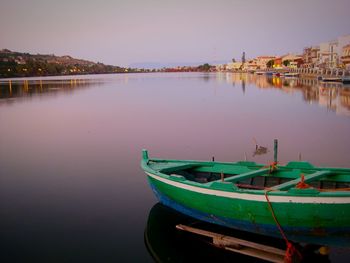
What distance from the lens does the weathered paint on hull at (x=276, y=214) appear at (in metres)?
5.68

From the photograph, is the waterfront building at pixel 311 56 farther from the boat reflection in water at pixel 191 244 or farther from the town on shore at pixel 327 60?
the boat reflection in water at pixel 191 244

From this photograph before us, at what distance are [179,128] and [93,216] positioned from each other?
12072mm

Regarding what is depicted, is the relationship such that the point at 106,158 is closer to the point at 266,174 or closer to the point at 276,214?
the point at 266,174

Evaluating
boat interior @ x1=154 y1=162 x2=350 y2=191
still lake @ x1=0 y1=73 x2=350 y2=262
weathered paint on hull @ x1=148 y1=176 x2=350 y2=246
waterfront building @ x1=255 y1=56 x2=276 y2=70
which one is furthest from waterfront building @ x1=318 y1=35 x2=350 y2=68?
weathered paint on hull @ x1=148 y1=176 x2=350 y2=246

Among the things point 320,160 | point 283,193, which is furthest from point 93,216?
point 320,160

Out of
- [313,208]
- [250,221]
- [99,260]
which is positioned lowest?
[99,260]

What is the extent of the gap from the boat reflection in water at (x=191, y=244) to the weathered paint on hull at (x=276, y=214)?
38cm

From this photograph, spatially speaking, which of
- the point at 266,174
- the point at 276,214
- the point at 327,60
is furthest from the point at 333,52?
the point at 276,214

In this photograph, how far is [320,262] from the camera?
19.8ft

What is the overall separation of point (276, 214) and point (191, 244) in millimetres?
1750

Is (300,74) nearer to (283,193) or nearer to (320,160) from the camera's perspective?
(320,160)

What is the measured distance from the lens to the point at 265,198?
5.91 metres

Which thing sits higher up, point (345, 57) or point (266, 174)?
point (345, 57)

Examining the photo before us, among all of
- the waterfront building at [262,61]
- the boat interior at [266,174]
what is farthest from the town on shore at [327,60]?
the boat interior at [266,174]
